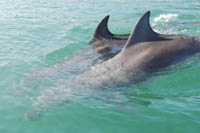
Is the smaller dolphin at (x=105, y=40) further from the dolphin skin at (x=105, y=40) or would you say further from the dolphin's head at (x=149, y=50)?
the dolphin's head at (x=149, y=50)

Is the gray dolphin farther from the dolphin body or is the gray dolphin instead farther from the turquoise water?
the turquoise water

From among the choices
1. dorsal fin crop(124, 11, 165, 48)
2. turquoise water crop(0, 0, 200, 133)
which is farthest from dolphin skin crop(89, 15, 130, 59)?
dorsal fin crop(124, 11, 165, 48)

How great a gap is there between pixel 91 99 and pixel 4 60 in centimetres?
459

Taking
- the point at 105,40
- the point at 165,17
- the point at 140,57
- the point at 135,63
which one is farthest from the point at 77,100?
Result: the point at 165,17

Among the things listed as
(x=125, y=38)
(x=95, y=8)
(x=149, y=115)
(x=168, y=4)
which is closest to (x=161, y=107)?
(x=149, y=115)

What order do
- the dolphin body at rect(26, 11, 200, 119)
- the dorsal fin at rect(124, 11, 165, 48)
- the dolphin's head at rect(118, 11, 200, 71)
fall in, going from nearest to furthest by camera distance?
the dolphin body at rect(26, 11, 200, 119) → the dolphin's head at rect(118, 11, 200, 71) → the dorsal fin at rect(124, 11, 165, 48)

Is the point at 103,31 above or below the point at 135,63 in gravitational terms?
above

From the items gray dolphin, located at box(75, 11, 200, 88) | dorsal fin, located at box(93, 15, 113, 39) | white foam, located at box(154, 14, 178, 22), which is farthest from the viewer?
white foam, located at box(154, 14, 178, 22)

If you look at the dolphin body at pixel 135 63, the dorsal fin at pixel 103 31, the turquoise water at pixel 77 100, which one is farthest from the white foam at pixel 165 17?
the dolphin body at pixel 135 63

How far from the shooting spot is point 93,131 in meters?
5.63

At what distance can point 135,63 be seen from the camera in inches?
303

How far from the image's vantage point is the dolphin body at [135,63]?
7387mm

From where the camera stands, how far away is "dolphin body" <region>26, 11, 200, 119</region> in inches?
291

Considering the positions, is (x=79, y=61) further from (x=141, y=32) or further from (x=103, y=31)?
(x=141, y=32)
